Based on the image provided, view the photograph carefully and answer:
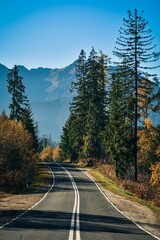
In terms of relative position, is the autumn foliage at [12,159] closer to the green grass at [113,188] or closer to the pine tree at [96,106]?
the green grass at [113,188]

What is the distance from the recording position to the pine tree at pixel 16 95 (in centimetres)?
6091

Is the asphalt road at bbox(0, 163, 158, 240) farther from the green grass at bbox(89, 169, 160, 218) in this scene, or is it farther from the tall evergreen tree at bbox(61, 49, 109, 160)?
the tall evergreen tree at bbox(61, 49, 109, 160)

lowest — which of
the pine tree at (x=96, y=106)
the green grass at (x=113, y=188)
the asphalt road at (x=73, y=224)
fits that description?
the asphalt road at (x=73, y=224)

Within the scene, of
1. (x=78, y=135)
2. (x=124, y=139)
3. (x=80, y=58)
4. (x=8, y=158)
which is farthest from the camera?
(x=80, y=58)

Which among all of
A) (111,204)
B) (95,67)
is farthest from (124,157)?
(95,67)

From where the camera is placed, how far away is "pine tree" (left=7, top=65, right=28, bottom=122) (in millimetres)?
60906

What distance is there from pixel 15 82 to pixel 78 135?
1760cm

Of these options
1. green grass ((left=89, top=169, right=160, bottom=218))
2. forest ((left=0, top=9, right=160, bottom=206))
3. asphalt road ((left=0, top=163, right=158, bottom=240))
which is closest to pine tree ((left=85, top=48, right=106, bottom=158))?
forest ((left=0, top=9, right=160, bottom=206))

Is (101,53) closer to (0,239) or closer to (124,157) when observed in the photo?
(124,157)

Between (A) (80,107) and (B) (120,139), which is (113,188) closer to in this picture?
(B) (120,139)

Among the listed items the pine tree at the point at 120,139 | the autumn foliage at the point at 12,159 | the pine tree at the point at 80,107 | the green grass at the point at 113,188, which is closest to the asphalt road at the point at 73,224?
the green grass at the point at 113,188

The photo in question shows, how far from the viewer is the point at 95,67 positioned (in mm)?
61656

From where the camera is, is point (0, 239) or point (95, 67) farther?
point (95, 67)

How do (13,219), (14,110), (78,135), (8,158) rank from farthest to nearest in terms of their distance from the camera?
1. (78,135)
2. (14,110)
3. (8,158)
4. (13,219)
